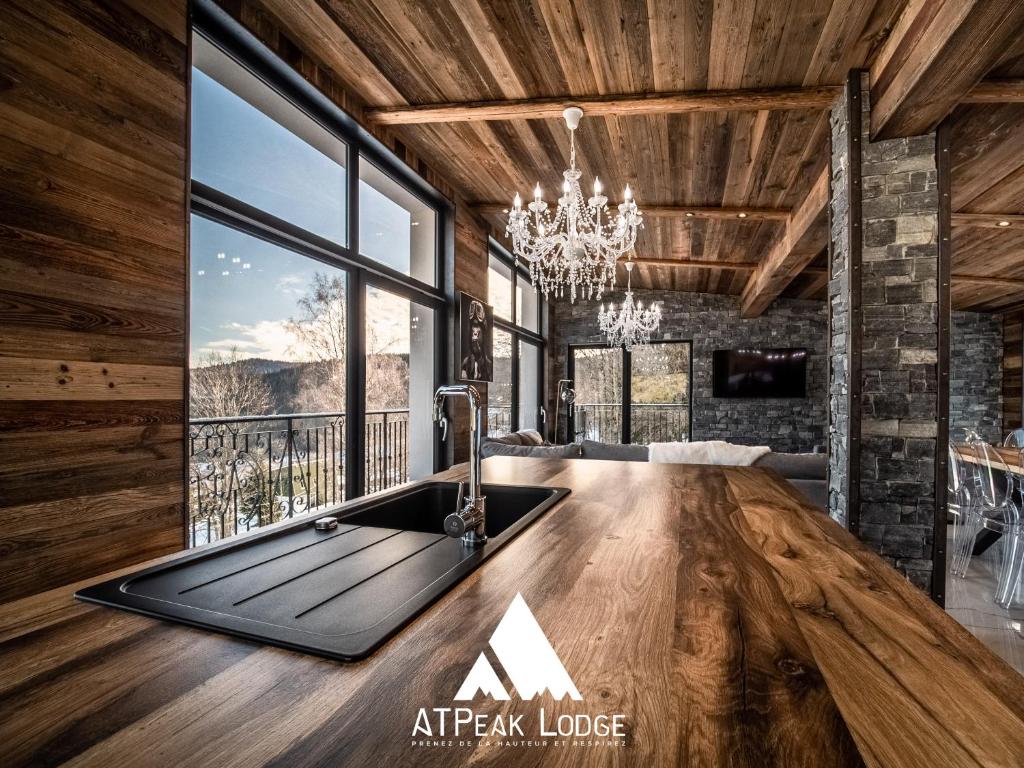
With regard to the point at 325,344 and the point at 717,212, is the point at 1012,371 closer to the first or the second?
the point at 717,212

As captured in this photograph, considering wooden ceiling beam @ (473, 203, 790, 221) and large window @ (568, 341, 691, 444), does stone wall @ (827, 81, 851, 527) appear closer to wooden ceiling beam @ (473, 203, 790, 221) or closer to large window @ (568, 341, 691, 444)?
wooden ceiling beam @ (473, 203, 790, 221)

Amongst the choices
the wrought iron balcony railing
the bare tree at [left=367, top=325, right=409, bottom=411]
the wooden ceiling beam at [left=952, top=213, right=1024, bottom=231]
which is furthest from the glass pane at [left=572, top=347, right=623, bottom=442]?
the wrought iron balcony railing

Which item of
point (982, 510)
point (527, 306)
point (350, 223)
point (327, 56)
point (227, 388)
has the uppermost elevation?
point (327, 56)

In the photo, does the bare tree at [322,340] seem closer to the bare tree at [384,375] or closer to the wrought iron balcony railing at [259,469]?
the wrought iron balcony railing at [259,469]

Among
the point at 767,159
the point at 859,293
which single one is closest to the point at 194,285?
the point at 859,293

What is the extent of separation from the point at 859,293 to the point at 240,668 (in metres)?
2.96

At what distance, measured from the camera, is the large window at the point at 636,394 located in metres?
8.61

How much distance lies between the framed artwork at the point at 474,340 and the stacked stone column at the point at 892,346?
3233 mm

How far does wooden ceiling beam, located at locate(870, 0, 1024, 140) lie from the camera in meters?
1.86

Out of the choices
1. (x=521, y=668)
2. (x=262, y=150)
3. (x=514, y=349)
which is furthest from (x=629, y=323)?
(x=521, y=668)

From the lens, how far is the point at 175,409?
2154mm

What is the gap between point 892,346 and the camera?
2568 mm

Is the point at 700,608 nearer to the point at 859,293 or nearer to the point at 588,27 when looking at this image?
the point at 859,293

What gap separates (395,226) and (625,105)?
2.12 meters
